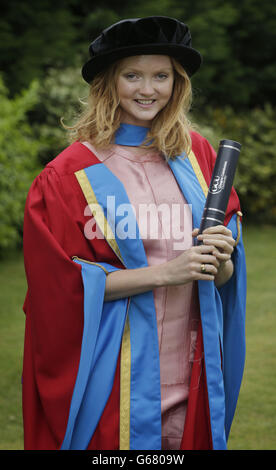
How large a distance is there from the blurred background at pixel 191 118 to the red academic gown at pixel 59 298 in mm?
1985

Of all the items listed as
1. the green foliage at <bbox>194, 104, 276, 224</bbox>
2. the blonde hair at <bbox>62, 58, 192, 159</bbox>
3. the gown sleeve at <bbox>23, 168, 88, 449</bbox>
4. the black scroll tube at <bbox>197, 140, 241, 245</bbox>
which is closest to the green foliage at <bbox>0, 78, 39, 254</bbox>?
the green foliage at <bbox>194, 104, 276, 224</bbox>

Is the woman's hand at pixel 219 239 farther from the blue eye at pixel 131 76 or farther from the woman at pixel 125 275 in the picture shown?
the blue eye at pixel 131 76

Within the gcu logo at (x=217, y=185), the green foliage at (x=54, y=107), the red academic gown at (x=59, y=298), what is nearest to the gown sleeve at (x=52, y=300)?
the red academic gown at (x=59, y=298)

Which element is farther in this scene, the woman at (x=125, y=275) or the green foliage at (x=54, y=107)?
the green foliage at (x=54, y=107)

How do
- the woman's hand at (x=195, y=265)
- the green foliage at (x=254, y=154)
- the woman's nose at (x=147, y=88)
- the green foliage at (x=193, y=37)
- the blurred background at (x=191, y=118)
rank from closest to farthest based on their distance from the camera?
the woman's hand at (x=195, y=265) < the woman's nose at (x=147, y=88) < the blurred background at (x=191, y=118) < the green foliage at (x=193, y=37) < the green foliage at (x=254, y=154)

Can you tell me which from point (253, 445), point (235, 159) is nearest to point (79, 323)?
point (235, 159)

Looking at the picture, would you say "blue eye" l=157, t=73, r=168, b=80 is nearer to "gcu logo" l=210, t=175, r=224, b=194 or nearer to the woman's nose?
the woman's nose

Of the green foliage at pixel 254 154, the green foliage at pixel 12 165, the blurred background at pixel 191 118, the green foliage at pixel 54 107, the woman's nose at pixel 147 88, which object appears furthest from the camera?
the green foliage at pixel 254 154

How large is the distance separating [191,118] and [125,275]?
7135mm

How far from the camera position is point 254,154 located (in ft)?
35.7

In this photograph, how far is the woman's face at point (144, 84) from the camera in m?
2.13

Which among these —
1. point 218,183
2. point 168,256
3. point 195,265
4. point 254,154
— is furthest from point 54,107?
point 195,265

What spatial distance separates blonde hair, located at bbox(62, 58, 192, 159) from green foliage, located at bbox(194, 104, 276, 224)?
8347mm

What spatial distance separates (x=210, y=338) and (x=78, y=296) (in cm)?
49
